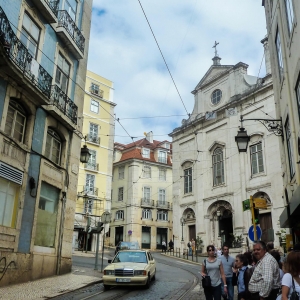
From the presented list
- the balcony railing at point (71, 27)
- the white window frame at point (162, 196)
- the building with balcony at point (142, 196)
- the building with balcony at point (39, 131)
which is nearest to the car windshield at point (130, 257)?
the building with balcony at point (39, 131)

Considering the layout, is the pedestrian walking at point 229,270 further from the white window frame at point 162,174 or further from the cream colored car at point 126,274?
the white window frame at point 162,174

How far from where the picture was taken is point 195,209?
34.5 metres

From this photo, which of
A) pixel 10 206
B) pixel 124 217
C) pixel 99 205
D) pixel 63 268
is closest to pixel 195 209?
pixel 99 205

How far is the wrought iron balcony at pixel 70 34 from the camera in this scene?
16.0 metres

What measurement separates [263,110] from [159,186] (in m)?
23.6

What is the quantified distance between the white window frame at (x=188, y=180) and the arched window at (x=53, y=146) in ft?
70.3

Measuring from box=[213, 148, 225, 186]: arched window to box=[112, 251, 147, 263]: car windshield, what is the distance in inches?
764

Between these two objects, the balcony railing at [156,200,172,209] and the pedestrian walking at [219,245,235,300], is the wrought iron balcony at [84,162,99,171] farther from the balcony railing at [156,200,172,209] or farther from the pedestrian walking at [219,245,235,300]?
the pedestrian walking at [219,245,235,300]

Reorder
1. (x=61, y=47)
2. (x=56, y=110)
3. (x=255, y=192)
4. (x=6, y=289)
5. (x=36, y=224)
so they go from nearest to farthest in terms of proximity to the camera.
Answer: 1. (x=6, y=289)
2. (x=36, y=224)
3. (x=56, y=110)
4. (x=61, y=47)
5. (x=255, y=192)

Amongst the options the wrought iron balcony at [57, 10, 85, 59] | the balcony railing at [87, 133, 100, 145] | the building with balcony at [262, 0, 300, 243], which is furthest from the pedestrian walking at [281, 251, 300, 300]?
the balcony railing at [87, 133, 100, 145]

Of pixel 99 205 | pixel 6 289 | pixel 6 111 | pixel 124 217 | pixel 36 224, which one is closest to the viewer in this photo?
pixel 6 289

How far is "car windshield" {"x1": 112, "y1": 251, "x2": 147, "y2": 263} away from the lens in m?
13.8

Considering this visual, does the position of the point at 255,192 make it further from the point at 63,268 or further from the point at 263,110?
the point at 63,268

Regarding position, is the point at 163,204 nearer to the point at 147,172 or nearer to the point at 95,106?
the point at 147,172
